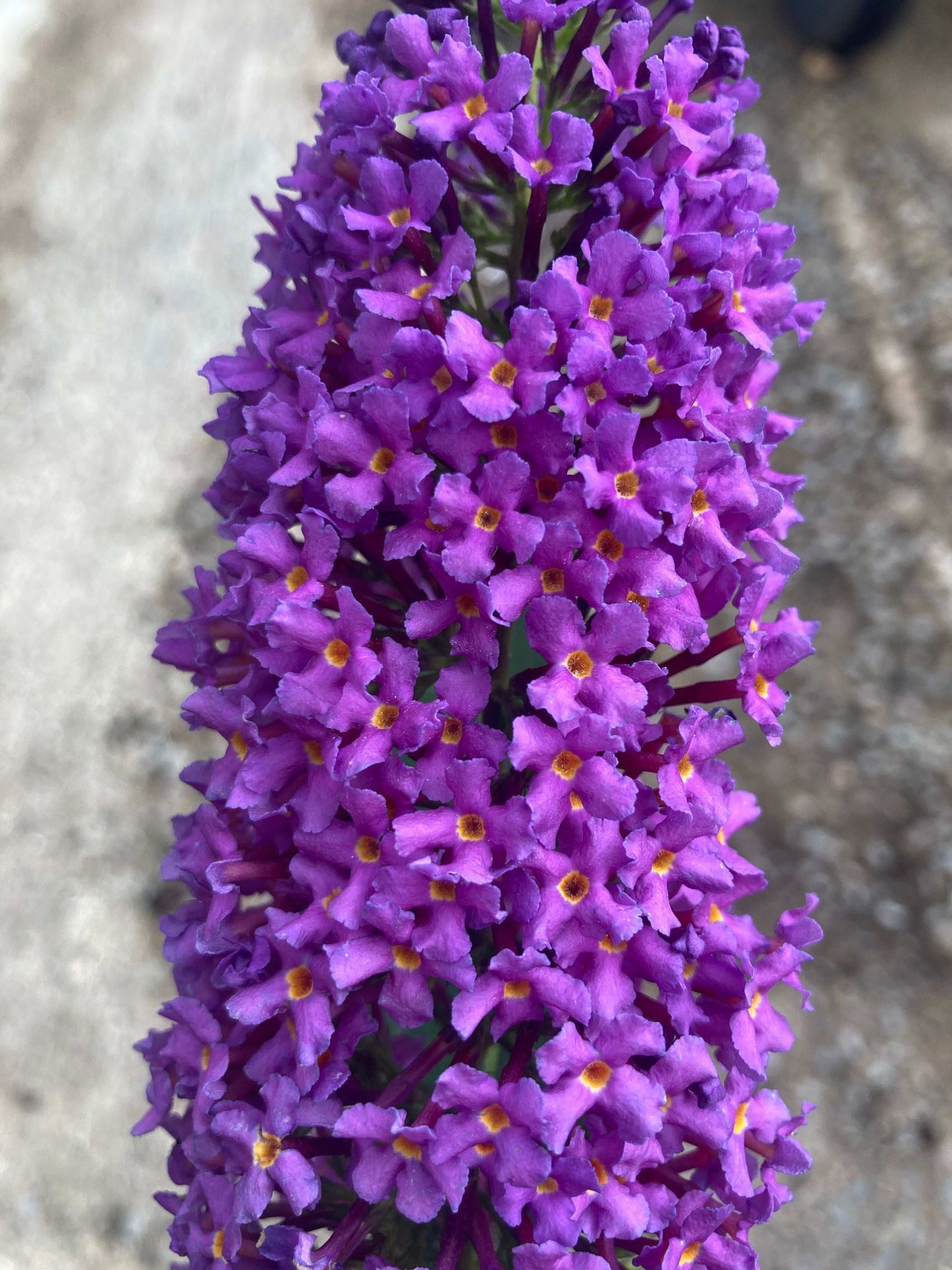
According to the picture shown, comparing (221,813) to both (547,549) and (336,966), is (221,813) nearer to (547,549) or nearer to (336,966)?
(336,966)

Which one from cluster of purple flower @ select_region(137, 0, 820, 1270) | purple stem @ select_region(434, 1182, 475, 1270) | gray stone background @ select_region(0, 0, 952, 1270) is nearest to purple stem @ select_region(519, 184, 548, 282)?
cluster of purple flower @ select_region(137, 0, 820, 1270)

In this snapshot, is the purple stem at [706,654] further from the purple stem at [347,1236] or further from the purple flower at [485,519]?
the purple stem at [347,1236]

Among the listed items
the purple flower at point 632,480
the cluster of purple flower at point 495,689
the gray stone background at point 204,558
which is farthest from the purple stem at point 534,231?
the gray stone background at point 204,558

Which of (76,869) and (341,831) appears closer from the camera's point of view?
(341,831)

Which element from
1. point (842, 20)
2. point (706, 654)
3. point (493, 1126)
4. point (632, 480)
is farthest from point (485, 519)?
point (842, 20)

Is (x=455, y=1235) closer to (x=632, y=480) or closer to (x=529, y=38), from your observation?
(x=632, y=480)

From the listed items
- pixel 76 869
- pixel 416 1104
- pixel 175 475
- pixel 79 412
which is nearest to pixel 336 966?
pixel 416 1104

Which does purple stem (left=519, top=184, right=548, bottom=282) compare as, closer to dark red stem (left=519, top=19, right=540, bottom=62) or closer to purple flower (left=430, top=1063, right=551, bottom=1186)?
dark red stem (left=519, top=19, right=540, bottom=62)
